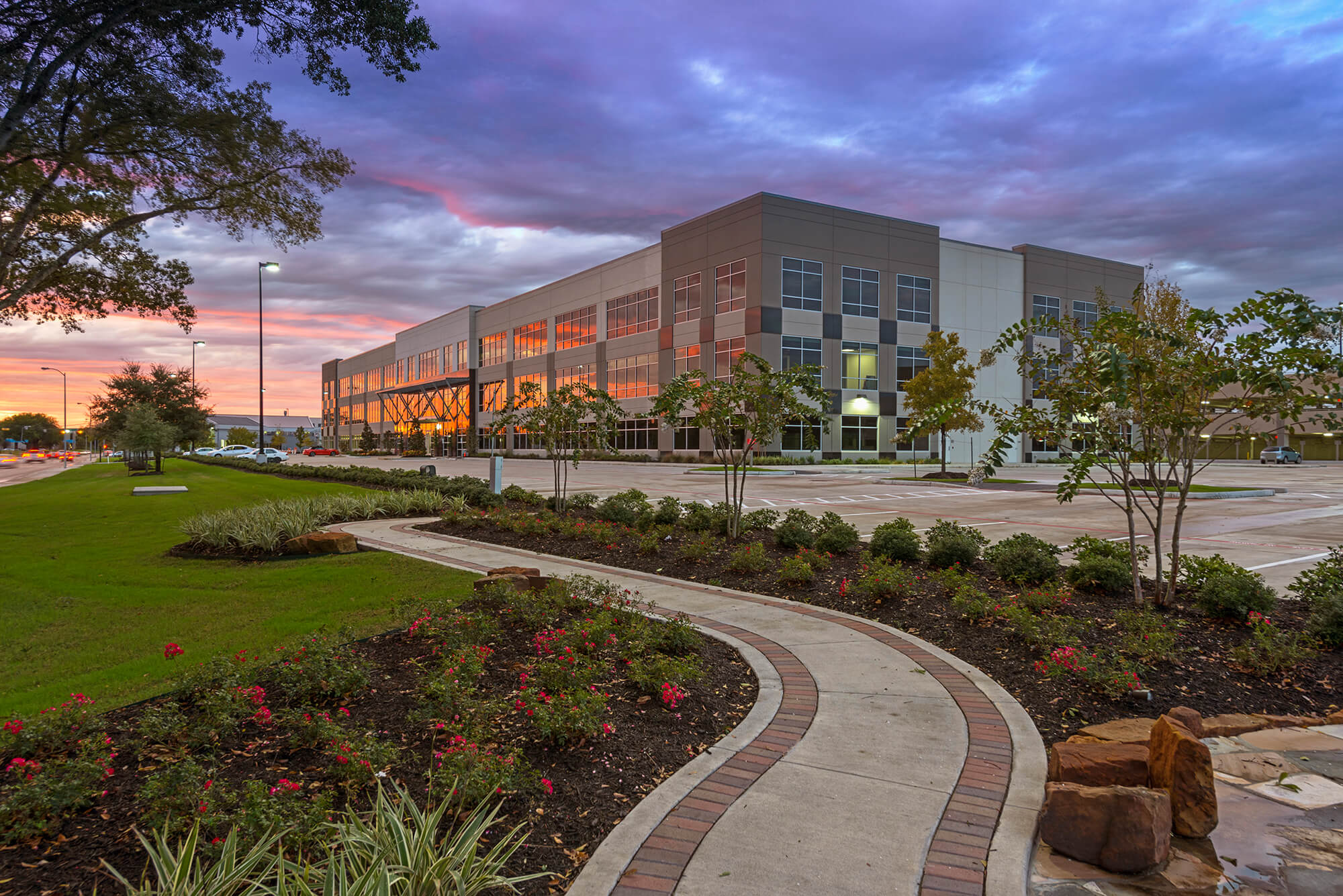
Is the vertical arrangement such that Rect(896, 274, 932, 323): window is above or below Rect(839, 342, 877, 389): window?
above

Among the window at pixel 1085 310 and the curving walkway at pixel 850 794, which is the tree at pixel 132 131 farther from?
the window at pixel 1085 310

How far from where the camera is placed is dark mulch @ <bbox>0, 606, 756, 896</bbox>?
312 centimetres

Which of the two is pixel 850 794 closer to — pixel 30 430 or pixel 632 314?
pixel 632 314

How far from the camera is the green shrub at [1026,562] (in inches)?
326

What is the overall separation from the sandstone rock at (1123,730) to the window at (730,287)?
4560 cm

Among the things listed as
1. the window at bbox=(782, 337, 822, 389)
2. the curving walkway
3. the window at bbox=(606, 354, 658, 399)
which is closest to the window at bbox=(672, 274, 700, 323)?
the window at bbox=(606, 354, 658, 399)

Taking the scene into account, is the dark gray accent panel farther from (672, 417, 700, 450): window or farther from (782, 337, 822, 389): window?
(672, 417, 700, 450): window

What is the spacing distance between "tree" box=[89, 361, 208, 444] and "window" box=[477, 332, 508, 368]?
31456mm

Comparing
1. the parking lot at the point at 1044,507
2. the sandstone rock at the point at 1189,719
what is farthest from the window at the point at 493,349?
the sandstone rock at the point at 1189,719

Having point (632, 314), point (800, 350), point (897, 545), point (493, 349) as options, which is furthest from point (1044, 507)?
point (493, 349)

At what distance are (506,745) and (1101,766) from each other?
3225 millimetres

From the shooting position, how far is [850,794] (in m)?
3.79

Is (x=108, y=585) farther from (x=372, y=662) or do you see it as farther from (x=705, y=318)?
(x=705, y=318)

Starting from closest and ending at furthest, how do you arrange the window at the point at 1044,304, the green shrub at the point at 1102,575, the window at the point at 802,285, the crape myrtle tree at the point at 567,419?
the green shrub at the point at 1102,575 → the crape myrtle tree at the point at 567,419 → the window at the point at 802,285 → the window at the point at 1044,304
